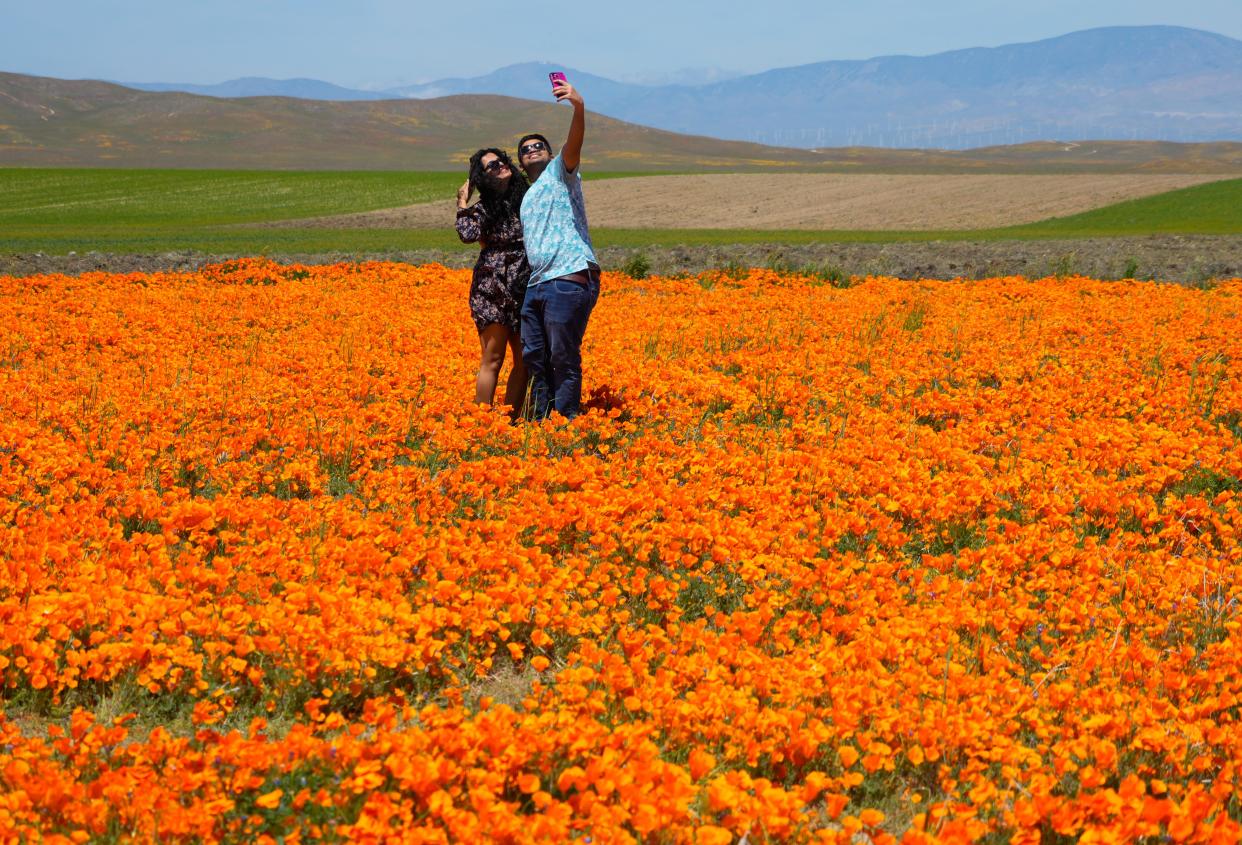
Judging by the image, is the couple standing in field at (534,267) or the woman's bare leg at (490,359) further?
the woman's bare leg at (490,359)

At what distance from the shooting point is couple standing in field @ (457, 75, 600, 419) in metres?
8.66

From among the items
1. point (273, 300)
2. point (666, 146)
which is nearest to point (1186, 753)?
point (273, 300)

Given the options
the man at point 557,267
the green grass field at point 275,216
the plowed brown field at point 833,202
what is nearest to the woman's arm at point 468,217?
the man at point 557,267

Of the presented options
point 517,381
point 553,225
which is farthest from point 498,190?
point 517,381

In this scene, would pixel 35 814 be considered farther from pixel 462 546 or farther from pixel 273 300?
pixel 273 300

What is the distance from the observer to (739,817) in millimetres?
3576

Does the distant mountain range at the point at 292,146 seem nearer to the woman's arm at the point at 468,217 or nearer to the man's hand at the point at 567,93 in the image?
the woman's arm at the point at 468,217

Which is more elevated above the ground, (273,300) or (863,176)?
(863,176)

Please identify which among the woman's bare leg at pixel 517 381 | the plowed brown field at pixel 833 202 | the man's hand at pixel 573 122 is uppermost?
the plowed brown field at pixel 833 202

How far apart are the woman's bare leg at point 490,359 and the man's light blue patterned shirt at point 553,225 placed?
2.80 feet

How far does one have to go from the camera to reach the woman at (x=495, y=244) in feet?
29.8

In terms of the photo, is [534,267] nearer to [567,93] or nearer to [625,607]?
[567,93]

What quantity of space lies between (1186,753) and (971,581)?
2161 mm

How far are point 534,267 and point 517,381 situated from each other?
134 centimetres
